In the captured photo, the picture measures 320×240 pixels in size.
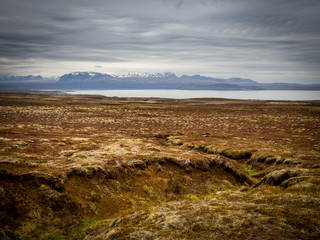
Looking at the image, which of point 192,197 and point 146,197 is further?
point 192,197

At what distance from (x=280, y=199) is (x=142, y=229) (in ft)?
24.3

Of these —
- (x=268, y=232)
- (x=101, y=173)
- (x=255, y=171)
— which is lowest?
(x=255, y=171)

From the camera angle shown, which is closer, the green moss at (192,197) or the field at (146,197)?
the field at (146,197)

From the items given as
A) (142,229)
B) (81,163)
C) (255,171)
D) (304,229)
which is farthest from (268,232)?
(255,171)

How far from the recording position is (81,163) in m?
17.6

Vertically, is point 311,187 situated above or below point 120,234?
above

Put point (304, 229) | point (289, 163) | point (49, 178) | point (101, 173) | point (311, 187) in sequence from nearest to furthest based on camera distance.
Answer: point (304, 229) → point (311, 187) → point (49, 178) → point (101, 173) → point (289, 163)

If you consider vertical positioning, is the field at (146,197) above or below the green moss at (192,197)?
above

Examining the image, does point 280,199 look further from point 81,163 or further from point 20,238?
point 81,163

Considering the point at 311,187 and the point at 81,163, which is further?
the point at 81,163

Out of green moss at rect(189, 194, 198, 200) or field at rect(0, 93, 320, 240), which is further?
green moss at rect(189, 194, 198, 200)

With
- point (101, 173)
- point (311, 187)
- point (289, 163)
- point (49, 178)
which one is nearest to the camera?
point (311, 187)

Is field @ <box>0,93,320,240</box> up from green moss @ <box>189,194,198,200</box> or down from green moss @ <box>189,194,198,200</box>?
up

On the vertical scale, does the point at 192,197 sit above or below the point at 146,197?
below
